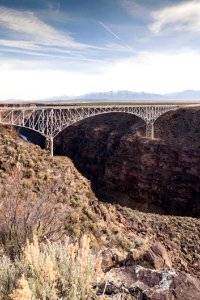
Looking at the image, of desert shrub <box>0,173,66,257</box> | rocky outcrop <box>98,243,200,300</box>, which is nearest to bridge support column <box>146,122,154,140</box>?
desert shrub <box>0,173,66,257</box>

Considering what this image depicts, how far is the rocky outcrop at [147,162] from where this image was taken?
5188 cm

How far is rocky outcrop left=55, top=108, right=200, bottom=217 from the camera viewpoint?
170ft

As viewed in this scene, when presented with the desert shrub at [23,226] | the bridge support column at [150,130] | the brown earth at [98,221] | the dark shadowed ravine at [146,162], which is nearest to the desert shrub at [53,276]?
the brown earth at [98,221]

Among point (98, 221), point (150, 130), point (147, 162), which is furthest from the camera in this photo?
point (150, 130)

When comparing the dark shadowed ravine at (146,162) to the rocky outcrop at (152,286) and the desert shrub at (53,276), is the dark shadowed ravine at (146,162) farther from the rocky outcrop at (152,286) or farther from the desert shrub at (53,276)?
the desert shrub at (53,276)

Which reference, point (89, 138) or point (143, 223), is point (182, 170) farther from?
point (143, 223)

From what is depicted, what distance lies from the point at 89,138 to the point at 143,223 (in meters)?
52.0

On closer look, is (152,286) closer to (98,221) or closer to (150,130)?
(98,221)

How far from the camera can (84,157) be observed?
6994 centimetres

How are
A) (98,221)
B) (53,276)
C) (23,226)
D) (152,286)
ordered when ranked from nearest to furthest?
(53,276), (152,286), (23,226), (98,221)

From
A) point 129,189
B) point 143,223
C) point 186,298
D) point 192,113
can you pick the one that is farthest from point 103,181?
point 186,298

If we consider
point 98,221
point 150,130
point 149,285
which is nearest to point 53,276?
point 149,285

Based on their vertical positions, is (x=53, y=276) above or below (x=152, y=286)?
above

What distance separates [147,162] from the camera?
56.8m
